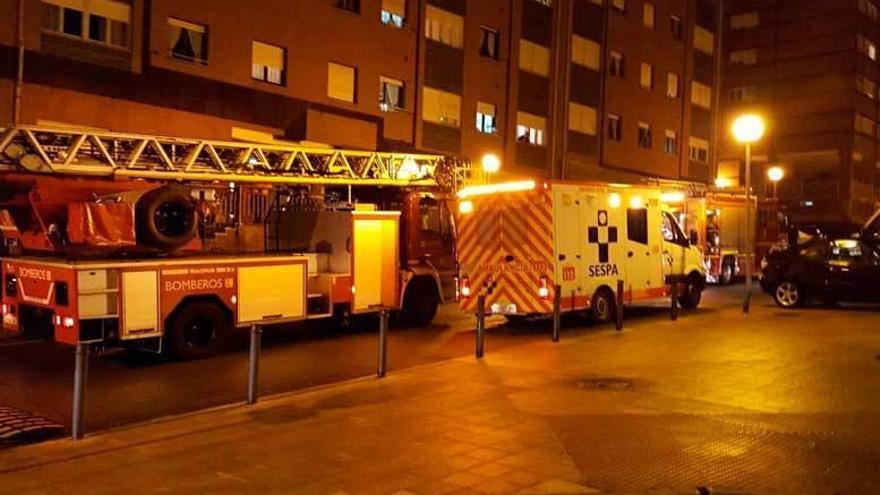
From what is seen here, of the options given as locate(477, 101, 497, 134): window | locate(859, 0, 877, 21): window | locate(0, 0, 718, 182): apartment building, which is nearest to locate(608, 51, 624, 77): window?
locate(0, 0, 718, 182): apartment building

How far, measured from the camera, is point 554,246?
14.7 metres

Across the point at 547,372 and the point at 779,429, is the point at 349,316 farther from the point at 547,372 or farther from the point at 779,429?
the point at 779,429

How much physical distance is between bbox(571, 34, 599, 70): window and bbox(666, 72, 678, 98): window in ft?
23.7

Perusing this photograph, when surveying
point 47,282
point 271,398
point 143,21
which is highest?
point 143,21

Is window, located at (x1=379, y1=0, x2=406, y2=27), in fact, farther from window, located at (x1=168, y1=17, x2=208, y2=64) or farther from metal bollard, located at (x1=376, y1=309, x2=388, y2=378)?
metal bollard, located at (x1=376, y1=309, x2=388, y2=378)

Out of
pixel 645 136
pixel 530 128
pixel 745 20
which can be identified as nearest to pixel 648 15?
pixel 645 136

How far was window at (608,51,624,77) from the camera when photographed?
4091 centimetres

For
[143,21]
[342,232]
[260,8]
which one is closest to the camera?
[342,232]

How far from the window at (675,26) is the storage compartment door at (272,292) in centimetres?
3776

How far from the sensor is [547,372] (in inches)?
412

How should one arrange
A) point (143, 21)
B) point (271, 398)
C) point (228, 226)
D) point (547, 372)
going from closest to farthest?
point (271, 398)
point (547, 372)
point (228, 226)
point (143, 21)

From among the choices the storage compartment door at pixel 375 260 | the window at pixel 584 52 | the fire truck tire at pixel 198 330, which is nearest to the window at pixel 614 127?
the window at pixel 584 52

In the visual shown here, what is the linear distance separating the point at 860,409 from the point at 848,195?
5588cm

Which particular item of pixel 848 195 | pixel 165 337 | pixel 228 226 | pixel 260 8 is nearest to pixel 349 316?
pixel 228 226
